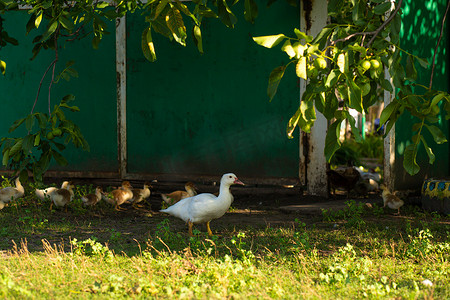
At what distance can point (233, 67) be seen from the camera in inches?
402

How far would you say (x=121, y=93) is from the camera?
34.8 feet

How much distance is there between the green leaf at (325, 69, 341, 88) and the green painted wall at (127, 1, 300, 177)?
18.6ft

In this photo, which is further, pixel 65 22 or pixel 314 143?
pixel 314 143

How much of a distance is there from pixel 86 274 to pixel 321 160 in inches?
210

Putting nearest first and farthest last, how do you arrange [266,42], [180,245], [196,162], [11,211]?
[266,42], [180,245], [11,211], [196,162]

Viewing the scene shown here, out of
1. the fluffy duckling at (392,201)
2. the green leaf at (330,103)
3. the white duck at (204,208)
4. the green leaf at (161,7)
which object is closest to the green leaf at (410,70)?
the green leaf at (330,103)

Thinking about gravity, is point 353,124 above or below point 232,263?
above

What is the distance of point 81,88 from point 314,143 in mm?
4236

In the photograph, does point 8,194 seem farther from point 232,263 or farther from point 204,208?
point 232,263

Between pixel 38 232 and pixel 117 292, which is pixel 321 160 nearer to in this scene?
pixel 38 232

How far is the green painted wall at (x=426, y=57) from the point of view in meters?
9.45

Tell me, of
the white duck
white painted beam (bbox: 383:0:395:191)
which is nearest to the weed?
the white duck

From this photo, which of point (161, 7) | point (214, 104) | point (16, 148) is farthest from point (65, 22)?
point (214, 104)

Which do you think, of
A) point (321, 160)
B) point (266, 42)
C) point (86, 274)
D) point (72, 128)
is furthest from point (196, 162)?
point (266, 42)
